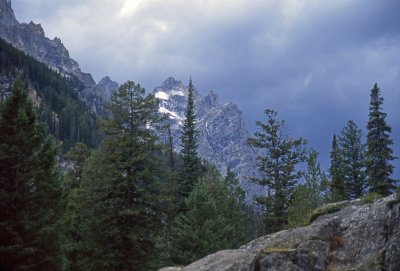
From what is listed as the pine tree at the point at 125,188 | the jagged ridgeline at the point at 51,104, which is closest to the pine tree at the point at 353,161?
the pine tree at the point at 125,188

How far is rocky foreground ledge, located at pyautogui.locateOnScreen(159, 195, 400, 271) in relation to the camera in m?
9.77

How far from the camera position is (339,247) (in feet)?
38.8

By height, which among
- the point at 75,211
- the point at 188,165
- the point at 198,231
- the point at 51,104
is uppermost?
the point at 51,104

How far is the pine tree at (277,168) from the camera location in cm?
3597

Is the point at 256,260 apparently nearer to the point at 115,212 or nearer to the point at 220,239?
the point at 115,212

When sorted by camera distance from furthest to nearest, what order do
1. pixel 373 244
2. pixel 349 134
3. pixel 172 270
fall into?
pixel 349 134, pixel 172 270, pixel 373 244

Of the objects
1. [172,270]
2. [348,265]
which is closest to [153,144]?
[172,270]

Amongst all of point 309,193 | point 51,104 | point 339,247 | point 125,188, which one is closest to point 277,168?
point 309,193

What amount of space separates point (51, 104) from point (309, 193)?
173 meters

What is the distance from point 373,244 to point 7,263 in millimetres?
15796

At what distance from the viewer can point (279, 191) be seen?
35.9 m

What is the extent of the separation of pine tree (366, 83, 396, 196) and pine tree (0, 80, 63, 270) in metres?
28.0

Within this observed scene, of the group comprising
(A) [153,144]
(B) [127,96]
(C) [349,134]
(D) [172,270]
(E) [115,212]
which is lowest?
(D) [172,270]

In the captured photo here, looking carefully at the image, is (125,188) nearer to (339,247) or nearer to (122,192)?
(122,192)
